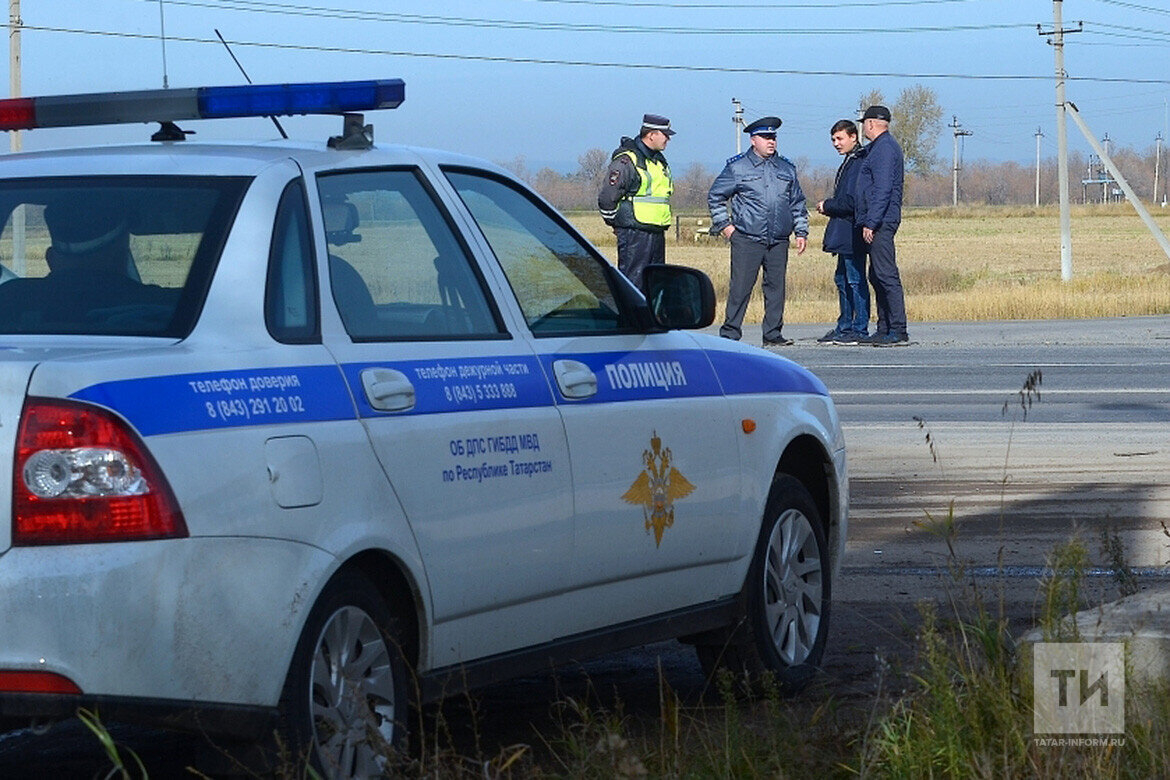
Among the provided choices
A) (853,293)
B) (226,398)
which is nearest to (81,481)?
(226,398)

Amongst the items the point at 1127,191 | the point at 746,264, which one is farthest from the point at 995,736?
the point at 1127,191

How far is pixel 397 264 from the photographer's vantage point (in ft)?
15.0

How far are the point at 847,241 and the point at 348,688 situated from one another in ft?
48.7

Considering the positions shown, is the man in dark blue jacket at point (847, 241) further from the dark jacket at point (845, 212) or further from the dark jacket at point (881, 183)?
the dark jacket at point (881, 183)

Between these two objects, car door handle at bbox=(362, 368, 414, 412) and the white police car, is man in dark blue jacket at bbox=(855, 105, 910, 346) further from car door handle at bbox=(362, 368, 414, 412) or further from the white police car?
car door handle at bbox=(362, 368, 414, 412)

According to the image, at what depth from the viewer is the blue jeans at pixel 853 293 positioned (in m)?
18.5

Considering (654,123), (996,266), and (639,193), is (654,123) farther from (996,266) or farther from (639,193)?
(996,266)

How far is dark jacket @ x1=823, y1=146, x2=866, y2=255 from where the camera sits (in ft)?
58.9

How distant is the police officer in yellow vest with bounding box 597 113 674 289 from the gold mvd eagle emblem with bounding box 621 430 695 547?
35.2 ft

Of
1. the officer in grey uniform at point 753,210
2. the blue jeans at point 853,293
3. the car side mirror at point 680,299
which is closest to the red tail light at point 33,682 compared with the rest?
the car side mirror at point 680,299

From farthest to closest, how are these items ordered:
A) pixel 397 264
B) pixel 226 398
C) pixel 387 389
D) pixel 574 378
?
pixel 574 378, pixel 397 264, pixel 387 389, pixel 226 398

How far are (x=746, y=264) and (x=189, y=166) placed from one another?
1296 cm

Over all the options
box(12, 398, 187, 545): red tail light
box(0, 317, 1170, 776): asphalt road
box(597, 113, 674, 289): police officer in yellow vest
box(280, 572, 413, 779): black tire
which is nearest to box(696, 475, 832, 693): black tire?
box(0, 317, 1170, 776): asphalt road

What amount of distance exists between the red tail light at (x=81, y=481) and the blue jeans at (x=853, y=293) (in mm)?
15345
